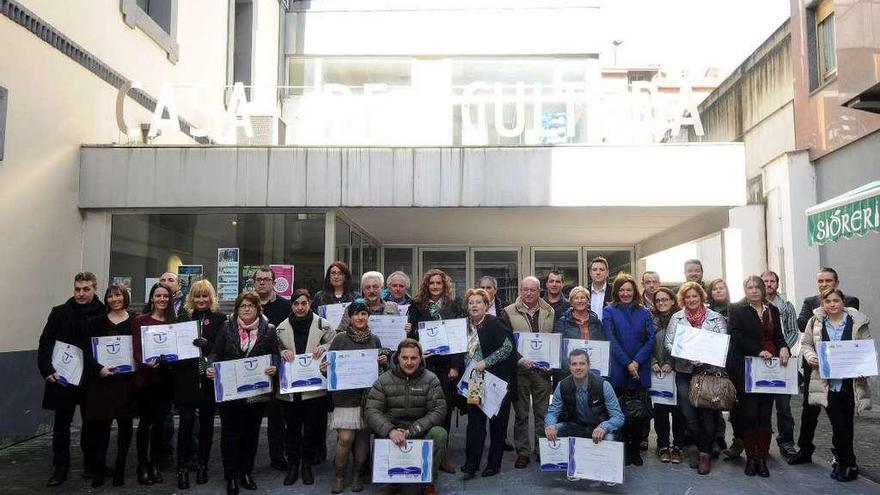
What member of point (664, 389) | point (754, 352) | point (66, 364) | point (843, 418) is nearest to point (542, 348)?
point (664, 389)

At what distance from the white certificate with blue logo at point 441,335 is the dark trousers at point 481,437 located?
0.64m

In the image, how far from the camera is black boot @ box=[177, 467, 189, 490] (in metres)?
5.92

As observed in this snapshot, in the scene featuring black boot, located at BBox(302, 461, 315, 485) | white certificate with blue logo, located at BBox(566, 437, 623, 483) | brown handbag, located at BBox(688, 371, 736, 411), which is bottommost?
black boot, located at BBox(302, 461, 315, 485)

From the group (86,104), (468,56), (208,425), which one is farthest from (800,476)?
(468,56)

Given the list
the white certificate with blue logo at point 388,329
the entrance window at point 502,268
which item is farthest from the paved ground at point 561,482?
the entrance window at point 502,268

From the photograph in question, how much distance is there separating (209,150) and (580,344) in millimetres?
5674

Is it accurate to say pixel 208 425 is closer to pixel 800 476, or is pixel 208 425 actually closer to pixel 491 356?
→ pixel 491 356

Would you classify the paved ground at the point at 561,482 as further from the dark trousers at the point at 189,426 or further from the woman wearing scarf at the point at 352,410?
the dark trousers at the point at 189,426

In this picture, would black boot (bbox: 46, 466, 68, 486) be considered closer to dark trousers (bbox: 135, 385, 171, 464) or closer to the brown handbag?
dark trousers (bbox: 135, 385, 171, 464)

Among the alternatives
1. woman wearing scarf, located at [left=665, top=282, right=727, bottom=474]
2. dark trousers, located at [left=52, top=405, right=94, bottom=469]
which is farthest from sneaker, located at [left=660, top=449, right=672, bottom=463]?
dark trousers, located at [left=52, top=405, right=94, bottom=469]

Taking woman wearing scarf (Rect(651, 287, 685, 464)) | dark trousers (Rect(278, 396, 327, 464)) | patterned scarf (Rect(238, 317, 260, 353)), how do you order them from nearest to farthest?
1. patterned scarf (Rect(238, 317, 260, 353))
2. dark trousers (Rect(278, 396, 327, 464))
3. woman wearing scarf (Rect(651, 287, 685, 464))

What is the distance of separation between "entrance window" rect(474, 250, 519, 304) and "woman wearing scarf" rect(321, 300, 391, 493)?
829cm

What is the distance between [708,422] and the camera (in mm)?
6227

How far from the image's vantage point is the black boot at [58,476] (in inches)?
240
